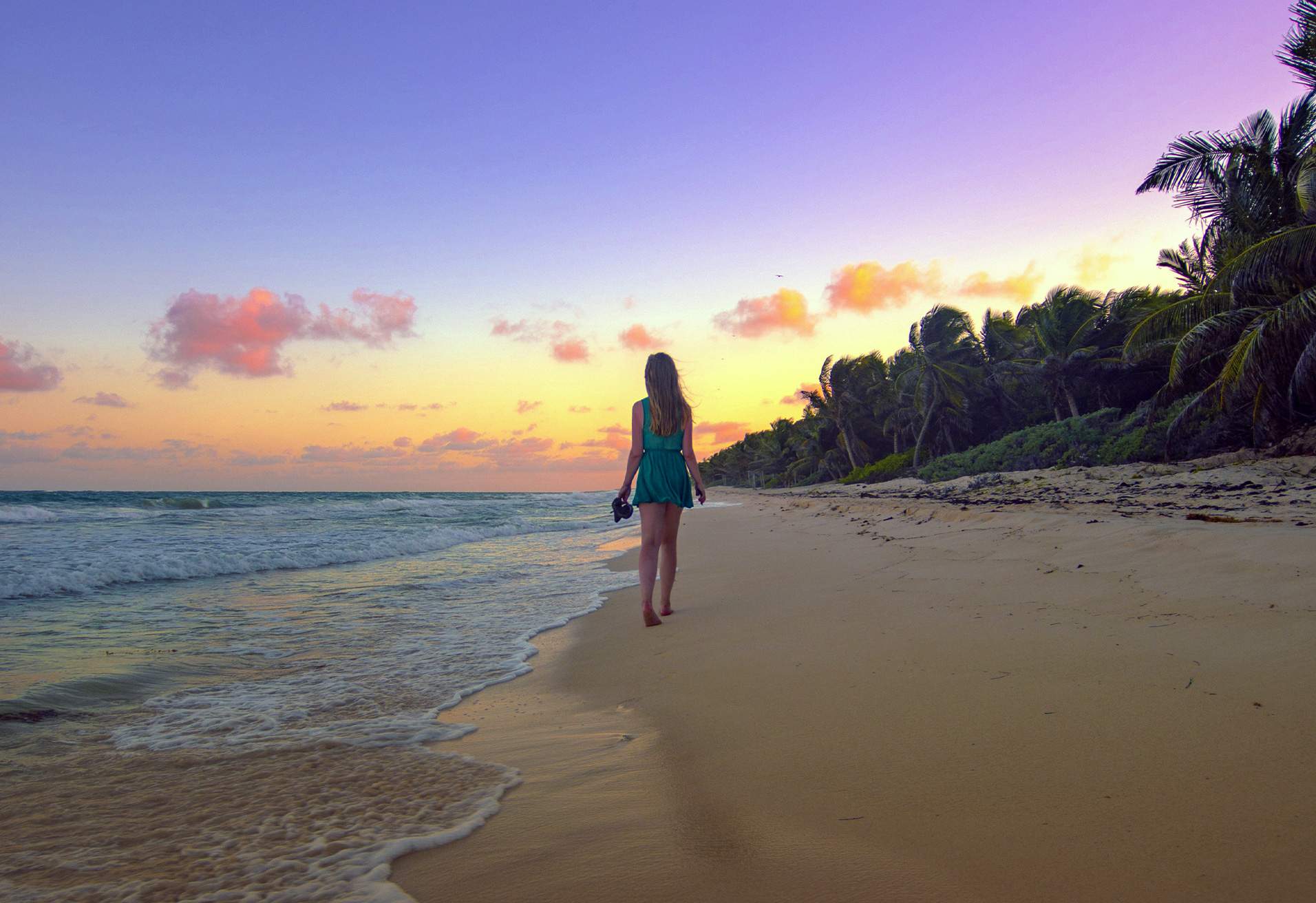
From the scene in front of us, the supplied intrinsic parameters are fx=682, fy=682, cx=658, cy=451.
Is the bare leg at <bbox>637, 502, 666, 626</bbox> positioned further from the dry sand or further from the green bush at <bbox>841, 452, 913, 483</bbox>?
the green bush at <bbox>841, 452, 913, 483</bbox>

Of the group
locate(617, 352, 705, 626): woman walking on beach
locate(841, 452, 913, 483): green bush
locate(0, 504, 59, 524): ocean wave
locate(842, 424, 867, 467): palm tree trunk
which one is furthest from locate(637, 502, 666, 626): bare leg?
locate(842, 424, 867, 467): palm tree trunk

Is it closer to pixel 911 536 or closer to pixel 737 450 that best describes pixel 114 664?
pixel 911 536

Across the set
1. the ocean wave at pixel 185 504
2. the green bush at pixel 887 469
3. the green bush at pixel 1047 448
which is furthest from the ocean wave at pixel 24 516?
the green bush at pixel 887 469

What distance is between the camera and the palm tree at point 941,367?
33719 mm

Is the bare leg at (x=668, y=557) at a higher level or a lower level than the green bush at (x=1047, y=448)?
lower

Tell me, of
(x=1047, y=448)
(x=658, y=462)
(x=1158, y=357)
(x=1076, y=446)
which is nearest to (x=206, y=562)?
(x=658, y=462)

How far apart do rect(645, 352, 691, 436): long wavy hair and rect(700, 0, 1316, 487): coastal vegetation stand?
11.8 meters

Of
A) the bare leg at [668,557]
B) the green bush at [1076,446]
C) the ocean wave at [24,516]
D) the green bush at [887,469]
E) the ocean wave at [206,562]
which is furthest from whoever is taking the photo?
the green bush at [887,469]

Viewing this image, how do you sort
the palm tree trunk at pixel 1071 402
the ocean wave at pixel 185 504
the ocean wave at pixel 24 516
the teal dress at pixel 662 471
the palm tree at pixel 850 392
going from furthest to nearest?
the palm tree at pixel 850 392 < the ocean wave at pixel 185 504 < the palm tree trunk at pixel 1071 402 < the ocean wave at pixel 24 516 < the teal dress at pixel 662 471

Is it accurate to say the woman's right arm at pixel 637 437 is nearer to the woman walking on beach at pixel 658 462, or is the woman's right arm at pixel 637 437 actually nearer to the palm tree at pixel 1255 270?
the woman walking on beach at pixel 658 462

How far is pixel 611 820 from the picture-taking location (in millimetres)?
1777

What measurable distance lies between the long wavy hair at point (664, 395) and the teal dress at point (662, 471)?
47mm

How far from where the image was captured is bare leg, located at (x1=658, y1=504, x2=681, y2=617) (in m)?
4.96

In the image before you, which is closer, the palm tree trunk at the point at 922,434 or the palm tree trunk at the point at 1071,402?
the palm tree trunk at the point at 1071,402
